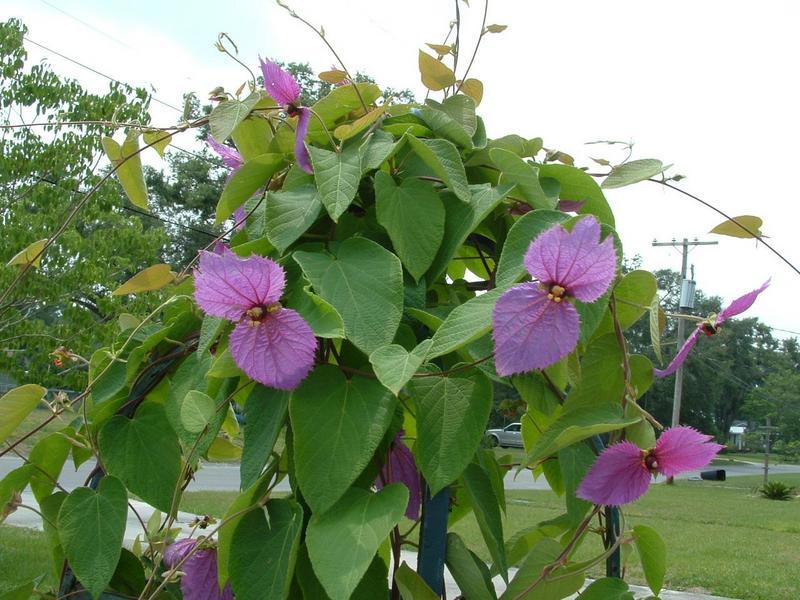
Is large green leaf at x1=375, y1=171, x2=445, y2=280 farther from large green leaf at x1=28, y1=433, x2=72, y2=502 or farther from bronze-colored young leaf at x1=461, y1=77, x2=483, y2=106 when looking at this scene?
large green leaf at x1=28, y1=433, x2=72, y2=502

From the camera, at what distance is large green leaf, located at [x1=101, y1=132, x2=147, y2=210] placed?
0.81 meters

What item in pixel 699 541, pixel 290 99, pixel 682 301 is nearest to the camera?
pixel 290 99

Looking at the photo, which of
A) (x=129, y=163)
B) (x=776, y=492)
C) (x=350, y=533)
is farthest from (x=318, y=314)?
(x=776, y=492)

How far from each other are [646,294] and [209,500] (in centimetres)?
840

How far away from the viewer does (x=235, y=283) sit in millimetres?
567

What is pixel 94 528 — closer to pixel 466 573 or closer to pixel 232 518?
pixel 232 518

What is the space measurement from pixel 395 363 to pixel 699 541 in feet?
26.6

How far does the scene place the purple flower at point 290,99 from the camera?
677 mm

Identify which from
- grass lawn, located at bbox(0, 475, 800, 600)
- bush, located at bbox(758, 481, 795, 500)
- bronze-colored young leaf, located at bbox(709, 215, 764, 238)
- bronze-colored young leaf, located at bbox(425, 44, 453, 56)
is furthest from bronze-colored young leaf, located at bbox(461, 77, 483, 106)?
bush, located at bbox(758, 481, 795, 500)

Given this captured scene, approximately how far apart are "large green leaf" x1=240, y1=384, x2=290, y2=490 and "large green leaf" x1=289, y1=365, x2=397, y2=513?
0.03 meters

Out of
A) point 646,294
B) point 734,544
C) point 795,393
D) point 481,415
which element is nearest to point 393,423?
point 481,415

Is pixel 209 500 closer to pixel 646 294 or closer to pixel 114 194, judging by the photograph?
pixel 114 194

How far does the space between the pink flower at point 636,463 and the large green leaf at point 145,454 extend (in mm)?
351

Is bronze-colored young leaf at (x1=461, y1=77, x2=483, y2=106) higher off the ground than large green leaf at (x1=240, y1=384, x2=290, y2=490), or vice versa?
bronze-colored young leaf at (x1=461, y1=77, x2=483, y2=106)
